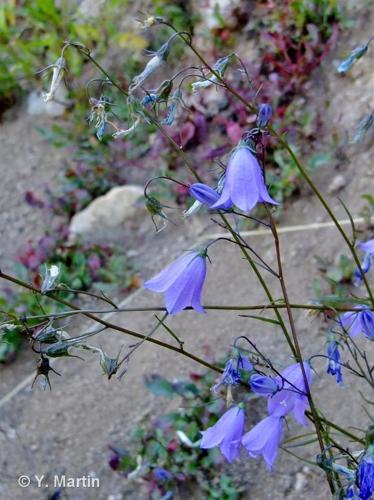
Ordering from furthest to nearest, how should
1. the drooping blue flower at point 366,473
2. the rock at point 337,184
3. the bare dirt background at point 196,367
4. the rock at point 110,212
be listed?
the rock at point 110,212 → the rock at point 337,184 → the bare dirt background at point 196,367 → the drooping blue flower at point 366,473

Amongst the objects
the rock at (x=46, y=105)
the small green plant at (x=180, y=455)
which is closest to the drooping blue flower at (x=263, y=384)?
the small green plant at (x=180, y=455)

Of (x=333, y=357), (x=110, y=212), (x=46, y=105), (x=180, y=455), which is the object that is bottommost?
(x=180, y=455)

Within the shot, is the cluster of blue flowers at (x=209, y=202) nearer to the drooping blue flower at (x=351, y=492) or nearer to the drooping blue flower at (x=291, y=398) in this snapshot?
the drooping blue flower at (x=291, y=398)

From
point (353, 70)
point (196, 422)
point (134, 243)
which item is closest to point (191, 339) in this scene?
point (196, 422)

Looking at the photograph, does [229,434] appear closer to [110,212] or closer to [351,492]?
[351,492]

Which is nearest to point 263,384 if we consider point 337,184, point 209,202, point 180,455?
point 209,202

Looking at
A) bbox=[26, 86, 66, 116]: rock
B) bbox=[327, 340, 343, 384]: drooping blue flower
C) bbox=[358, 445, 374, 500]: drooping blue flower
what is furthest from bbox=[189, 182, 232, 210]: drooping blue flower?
bbox=[26, 86, 66, 116]: rock

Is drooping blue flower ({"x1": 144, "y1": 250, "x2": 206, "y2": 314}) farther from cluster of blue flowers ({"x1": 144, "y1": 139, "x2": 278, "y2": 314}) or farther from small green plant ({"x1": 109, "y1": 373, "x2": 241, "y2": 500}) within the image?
small green plant ({"x1": 109, "y1": 373, "x2": 241, "y2": 500})

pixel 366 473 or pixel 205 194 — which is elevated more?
pixel 205 194
